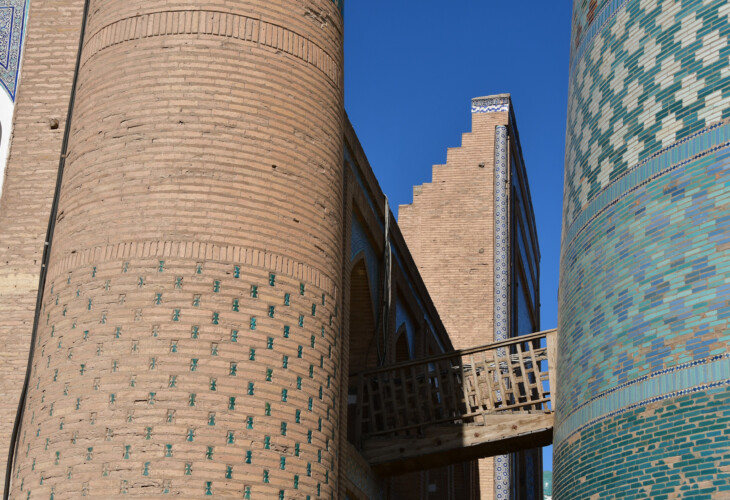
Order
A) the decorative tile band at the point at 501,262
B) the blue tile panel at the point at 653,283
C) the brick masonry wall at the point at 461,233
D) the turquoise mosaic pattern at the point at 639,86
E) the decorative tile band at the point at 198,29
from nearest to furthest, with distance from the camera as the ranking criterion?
1. the blue tile panel at the point at 653,283
2. the turquoise mosaic pattern at the point at 639,86
3. the decorative tile band at the point at 198,29
4. the decorative tile band at the point at 501,262
5. the brick masonry wall at the point at 461,233

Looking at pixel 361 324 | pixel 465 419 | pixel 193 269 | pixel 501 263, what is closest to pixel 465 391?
pixel 465 419

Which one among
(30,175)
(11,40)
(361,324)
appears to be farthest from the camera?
(361,324)

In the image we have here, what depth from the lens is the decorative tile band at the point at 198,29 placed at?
7426 millimetres

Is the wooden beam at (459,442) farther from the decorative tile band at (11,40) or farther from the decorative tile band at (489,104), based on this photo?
the decorative tile band at (489,104)

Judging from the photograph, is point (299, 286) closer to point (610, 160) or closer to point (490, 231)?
point (610, 160)

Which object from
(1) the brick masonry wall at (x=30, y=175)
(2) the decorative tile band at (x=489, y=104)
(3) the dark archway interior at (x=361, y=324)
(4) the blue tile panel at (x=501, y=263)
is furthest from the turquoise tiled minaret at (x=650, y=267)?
(2) the decorative tile band at (x=489, y=104)

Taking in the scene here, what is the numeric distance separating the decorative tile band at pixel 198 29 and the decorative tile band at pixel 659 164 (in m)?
2.46

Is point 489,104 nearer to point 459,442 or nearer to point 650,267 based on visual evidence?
point 459,442

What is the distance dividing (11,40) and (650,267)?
5635mm

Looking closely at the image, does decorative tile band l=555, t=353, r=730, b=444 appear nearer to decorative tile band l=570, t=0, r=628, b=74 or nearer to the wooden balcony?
the wooden balcony

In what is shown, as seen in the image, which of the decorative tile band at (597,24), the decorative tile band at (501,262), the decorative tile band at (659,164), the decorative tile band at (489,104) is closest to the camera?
the decorative tile band at (659,164)

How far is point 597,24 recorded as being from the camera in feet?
29.0

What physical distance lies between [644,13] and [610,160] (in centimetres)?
118

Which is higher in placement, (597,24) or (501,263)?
(501,263)
